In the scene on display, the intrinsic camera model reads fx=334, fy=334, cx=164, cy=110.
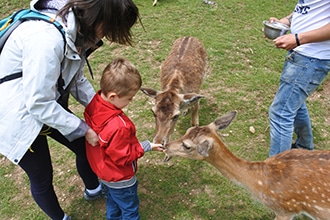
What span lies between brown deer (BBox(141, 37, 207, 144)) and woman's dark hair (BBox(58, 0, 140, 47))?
5.71 feet

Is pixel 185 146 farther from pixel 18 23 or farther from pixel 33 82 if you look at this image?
pixel 18 23

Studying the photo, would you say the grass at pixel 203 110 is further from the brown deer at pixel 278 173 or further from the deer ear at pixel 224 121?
the deer ear at pixel 224 121

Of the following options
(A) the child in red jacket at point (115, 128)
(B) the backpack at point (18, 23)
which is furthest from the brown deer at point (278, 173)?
(B) the backpack at point (18, 23)

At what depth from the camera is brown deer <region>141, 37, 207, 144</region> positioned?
4.30 m

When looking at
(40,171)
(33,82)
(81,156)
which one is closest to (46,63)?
(33,82)

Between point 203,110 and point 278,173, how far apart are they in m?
2.51

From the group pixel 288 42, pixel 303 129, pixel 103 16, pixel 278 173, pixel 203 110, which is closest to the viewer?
pixel 103 16

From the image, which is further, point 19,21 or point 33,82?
point 19,21

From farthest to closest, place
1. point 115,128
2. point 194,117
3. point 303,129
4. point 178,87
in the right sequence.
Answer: point 194,117 < point 178,87 < point 303,129 < point 115,128

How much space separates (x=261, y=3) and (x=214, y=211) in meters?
7.14

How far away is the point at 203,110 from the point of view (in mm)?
5727

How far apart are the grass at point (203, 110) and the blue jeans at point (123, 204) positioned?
1.37 feet

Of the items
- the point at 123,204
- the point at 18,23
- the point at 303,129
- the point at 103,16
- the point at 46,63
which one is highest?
the point at 103,16

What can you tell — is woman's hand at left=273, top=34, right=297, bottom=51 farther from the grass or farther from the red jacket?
the grass
